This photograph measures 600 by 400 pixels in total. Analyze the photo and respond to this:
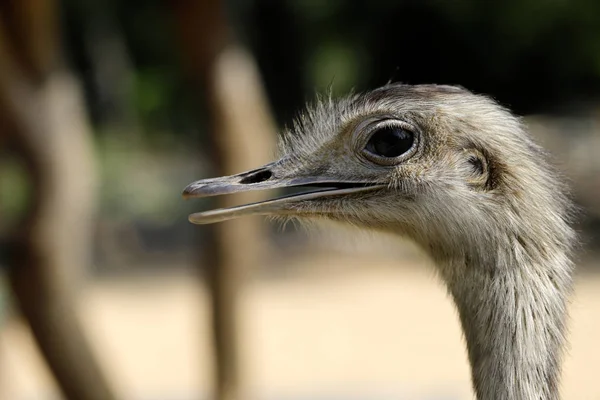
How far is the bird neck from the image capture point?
2018mm

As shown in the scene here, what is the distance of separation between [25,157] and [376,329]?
509cm

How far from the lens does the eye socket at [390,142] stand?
2.13 metres

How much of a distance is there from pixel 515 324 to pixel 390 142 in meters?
0.44

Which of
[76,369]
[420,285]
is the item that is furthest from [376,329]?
[76,369]

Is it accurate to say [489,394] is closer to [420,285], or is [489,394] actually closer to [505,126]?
[505,126]

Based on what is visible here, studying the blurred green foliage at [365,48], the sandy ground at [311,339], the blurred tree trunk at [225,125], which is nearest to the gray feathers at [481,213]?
the blurred tree trunk at [225,125]

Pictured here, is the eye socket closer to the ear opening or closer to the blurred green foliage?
the ear opening

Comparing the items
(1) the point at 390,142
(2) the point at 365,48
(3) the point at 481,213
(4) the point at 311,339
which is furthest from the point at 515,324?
(2) the point at 365,48

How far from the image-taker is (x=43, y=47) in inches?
154

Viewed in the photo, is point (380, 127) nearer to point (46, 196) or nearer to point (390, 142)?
point (390, 142)

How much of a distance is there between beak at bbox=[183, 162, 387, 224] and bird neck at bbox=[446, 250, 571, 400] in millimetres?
298

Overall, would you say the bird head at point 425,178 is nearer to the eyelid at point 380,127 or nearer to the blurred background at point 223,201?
the eyelid at point 380,127

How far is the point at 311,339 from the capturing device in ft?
27.5

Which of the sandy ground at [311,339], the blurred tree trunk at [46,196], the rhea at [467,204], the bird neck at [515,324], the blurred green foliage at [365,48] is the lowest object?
the bird neck at [515,324]
